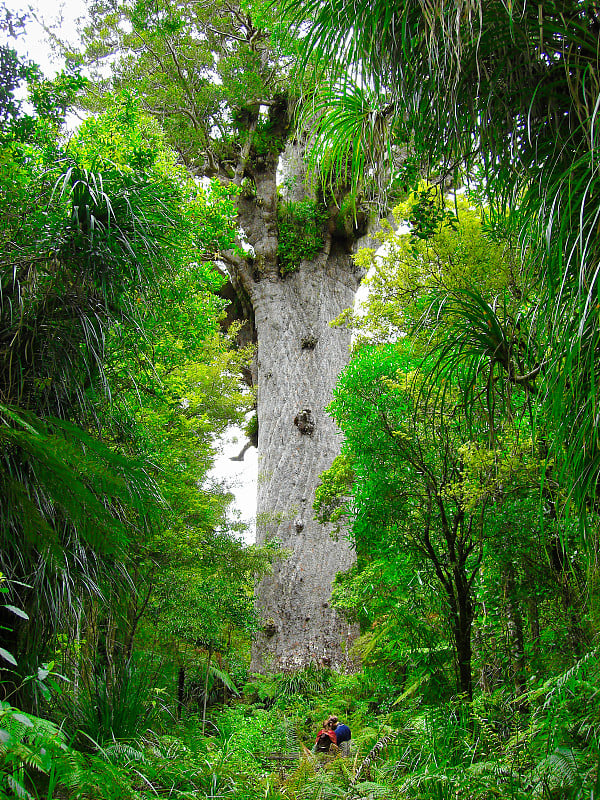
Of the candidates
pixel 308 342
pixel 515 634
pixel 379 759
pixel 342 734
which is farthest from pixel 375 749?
pixel 308 342

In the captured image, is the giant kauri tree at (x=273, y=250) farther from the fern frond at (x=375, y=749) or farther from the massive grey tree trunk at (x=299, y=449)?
the fern frond at (x=375, y=749)

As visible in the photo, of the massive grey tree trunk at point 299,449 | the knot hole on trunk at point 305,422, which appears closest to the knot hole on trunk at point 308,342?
the massive grey tree trunk at point 299,449

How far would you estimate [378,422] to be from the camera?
4.56m

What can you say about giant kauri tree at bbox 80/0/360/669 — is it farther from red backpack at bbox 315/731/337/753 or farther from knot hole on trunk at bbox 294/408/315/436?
red backpack at bbox 315/731/337/753

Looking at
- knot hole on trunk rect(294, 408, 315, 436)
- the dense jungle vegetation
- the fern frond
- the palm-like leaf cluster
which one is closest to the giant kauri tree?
knot hole on trunk rect(294, 408, 315, 436)

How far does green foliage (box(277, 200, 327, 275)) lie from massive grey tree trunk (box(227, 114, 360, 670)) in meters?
0.15

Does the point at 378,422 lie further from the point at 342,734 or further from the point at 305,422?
the point at 305,422

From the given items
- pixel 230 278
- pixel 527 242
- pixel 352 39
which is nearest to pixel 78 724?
pixel 527 242

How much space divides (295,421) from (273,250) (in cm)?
312

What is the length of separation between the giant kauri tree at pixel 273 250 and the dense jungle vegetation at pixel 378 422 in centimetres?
180

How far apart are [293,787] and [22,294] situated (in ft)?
11.0

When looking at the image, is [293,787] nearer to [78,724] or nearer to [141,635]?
[78,724]

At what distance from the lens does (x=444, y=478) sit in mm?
4117

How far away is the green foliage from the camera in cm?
1054
